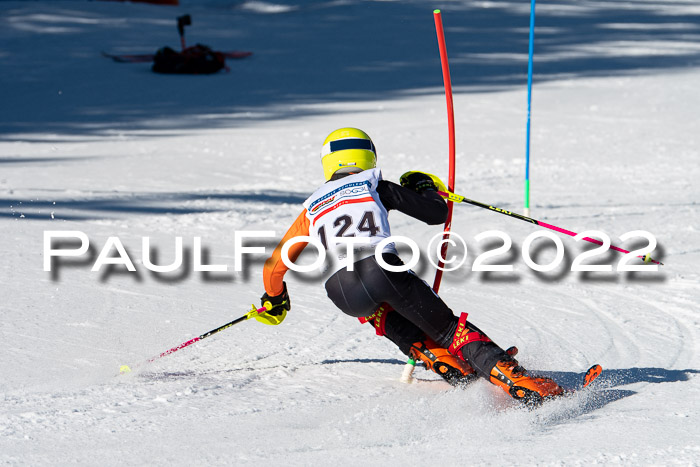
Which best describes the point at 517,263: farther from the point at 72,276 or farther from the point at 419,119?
the point at 419,119

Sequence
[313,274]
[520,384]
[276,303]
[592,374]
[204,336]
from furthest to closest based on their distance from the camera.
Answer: [313,274]
[204,336]
[276,303]
[592,374]
[520,384]

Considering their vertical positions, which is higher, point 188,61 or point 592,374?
point 188,61

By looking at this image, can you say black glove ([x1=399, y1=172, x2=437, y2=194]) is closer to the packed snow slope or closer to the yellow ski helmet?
the yellow ski helmet

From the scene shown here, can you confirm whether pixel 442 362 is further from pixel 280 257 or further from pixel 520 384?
pixel 280 257

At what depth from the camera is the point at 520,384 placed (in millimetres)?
3799

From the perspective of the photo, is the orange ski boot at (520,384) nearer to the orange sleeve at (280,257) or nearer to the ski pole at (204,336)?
the orange sleeve at (280,257)

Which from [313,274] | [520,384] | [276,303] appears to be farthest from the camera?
[313,274]

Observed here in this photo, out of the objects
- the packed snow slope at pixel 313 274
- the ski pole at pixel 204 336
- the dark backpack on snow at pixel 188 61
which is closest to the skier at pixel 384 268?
the packed snow slope at pixel 313 274

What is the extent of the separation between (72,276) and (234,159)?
15.4 ft

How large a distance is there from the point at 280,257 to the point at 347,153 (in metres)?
0.54

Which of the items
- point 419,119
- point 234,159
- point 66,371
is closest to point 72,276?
point 66,371

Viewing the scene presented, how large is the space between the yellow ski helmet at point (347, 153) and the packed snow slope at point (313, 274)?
998mm

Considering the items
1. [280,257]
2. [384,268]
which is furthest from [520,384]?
[280,257]

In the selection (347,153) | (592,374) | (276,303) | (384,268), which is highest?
(347,153)
